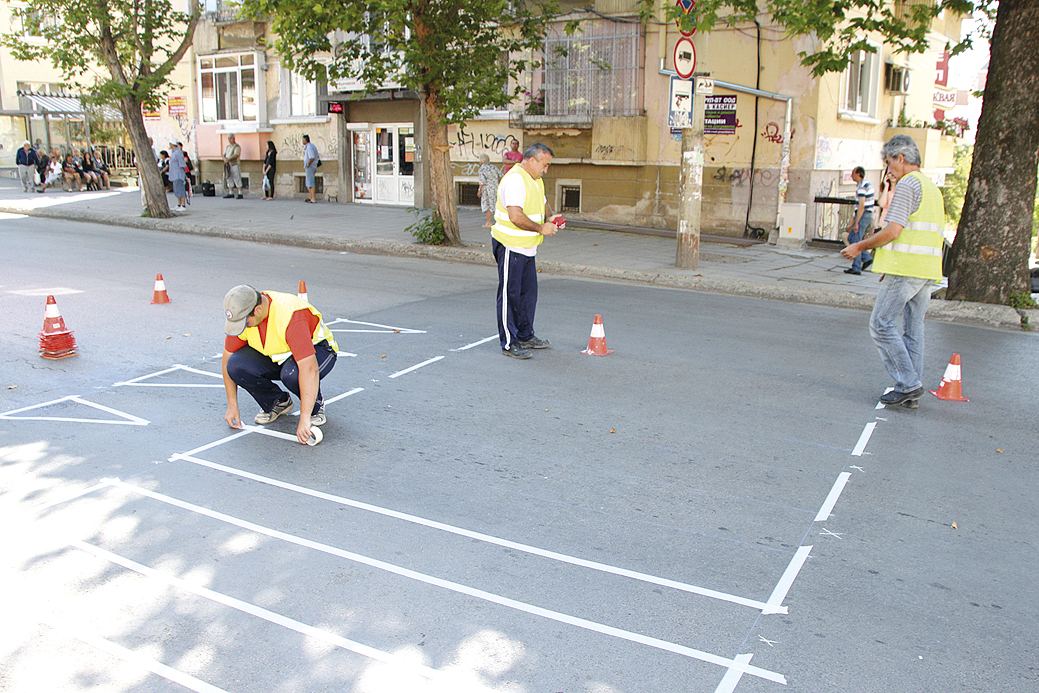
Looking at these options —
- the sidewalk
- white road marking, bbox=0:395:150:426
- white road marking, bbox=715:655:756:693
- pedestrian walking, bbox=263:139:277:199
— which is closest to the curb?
the sidewalk

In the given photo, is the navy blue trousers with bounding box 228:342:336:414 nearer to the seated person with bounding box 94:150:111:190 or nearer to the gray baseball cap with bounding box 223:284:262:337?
the gray baseball cap with bounding box 223:284:262:337

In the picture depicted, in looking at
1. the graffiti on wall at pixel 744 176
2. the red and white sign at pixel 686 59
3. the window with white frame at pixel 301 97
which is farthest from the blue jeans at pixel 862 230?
the window with white frame at pixel 301 97

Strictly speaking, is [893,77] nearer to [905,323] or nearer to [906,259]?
[905,323]

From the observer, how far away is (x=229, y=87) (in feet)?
89.9

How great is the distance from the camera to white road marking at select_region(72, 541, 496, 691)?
3293 millimetres

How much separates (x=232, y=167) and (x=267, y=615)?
25.6 meters

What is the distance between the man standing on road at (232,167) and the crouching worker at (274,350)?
73.7 ft

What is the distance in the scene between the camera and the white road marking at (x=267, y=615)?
329 cm

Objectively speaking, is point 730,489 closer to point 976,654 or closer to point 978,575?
point 978,575

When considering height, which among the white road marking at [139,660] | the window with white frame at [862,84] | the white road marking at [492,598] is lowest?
the white road marking at [139,660]

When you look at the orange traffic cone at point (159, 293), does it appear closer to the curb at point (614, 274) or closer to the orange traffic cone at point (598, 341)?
the orange traffic cone at point (598, 341)

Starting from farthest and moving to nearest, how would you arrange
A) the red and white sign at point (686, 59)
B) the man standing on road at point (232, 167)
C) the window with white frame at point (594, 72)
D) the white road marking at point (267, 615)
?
the man standing on road at point (232, 167), the window with white frame at point (594, 72), the red and white sign at point (686, 59), the white road marking at point (267, 615)

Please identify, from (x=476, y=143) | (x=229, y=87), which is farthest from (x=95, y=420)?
(x=229, y=87)

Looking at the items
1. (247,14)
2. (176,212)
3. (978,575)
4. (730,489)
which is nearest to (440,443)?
(730,489)
